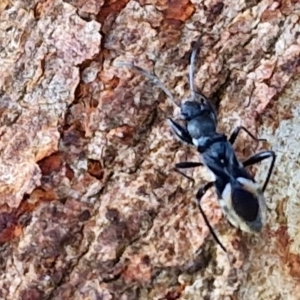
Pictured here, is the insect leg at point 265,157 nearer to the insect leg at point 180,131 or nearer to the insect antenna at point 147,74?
the insect leg at point 180,131

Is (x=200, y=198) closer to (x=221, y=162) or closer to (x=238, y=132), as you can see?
(x=238, y=132)

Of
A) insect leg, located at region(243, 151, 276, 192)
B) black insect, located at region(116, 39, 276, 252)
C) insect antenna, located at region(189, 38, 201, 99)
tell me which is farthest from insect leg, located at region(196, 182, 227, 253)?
insect antenna, located at region(189, 38, 201, 99)

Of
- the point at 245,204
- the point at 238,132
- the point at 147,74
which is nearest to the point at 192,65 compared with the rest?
the point at 147,74

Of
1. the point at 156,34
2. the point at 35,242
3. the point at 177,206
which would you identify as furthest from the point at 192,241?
the point at 156,34

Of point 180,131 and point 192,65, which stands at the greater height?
point 192,65

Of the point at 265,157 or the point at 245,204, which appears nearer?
the point at 265,157

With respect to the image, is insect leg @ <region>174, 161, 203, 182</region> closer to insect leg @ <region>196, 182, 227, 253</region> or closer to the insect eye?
insect leg @ <region>196, 182, 227, 253</region>

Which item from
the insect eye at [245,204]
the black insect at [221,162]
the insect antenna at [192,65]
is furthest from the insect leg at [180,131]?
the insect eye at [245,204]
